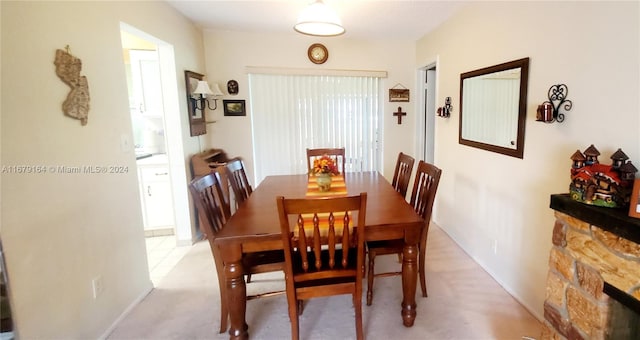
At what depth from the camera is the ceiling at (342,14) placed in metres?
2.70

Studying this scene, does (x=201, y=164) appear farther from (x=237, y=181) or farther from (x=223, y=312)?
(x=223, y=312)

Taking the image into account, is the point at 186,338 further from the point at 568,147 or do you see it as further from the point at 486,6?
the point at 486,6

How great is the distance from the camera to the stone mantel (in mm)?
1104

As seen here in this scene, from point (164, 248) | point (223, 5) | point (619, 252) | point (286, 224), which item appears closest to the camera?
point (619, 252)

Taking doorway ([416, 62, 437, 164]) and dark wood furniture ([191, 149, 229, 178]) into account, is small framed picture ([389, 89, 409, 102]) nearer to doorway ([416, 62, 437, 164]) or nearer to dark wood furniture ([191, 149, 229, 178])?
doorway ([416, 62, 437, 164])

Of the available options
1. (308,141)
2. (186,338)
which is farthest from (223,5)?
(186,338)

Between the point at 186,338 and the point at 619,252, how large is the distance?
88.2 inches

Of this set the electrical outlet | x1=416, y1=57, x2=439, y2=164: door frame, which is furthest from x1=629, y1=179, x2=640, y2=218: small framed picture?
x1=416, y1=57, x2=439, y2=164: door frame

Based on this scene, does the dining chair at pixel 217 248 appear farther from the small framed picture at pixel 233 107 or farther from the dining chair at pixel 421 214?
the small framed picture at pixel 233 107

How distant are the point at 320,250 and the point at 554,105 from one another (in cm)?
159

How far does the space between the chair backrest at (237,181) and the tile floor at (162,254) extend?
1022 millimetres

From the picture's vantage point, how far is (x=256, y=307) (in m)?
2.17

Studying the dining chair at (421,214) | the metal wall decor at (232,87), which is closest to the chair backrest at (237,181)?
the dining chair at (421,214)

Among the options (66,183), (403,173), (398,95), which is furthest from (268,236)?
(398,95)
